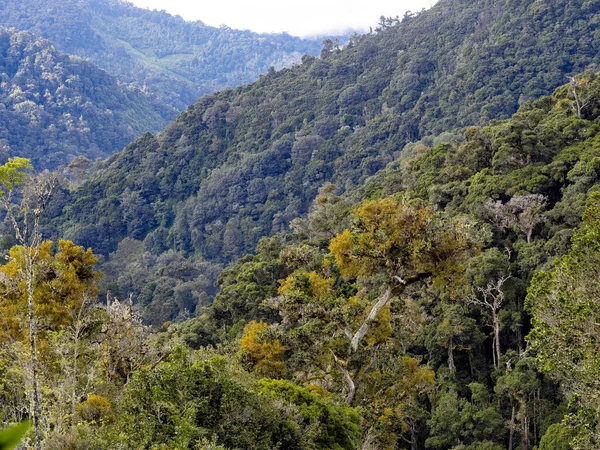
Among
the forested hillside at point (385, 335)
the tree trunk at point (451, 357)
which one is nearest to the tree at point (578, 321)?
the forested hillside at point (385, 335)

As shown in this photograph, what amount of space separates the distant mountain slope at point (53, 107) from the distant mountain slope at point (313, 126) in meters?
31.3

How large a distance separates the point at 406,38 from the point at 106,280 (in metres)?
74.2

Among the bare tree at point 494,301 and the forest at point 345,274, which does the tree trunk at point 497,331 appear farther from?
the forest at point 345,274

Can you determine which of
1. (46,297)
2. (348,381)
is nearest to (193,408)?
(348,381)

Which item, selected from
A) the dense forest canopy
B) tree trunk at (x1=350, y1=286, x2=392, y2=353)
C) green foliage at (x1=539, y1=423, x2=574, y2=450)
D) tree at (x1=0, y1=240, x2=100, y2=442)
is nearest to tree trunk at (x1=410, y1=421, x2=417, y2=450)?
green foliage at (x1=539, y1=423, x2=574, y2=450)

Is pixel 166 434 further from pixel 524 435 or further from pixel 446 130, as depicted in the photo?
pixel 446 130

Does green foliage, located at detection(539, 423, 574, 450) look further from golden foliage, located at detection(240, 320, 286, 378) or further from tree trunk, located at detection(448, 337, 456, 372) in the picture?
golden foliage, located at detection(240, 320, 286, 378)

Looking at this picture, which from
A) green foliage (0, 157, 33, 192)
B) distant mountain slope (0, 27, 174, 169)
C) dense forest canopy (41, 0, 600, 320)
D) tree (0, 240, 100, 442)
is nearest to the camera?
green foliage (0, 157, 33, 192)

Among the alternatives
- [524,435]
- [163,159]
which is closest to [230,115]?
[163,159]

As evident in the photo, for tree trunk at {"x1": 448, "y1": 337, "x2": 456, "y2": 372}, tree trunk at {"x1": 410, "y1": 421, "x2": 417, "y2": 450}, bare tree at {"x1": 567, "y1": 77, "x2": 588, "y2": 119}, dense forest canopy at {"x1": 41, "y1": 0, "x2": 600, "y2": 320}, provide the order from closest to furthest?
tree trunk at {"x1": 410, "y1": 421, "x2": 417, "y2": 450} → tree trunk at {"x1": 448, "y1": 337, "x2": 456, "y2": 372} → bare tree at {"x1": 567, "y1": 77, "x2": 588, "y2": 119} → dense forest canopy at {"x1": 41, "y1": 0, "x2": 600, "y2": 320}

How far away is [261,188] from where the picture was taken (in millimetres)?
89625

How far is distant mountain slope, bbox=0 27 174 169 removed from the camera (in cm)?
12250

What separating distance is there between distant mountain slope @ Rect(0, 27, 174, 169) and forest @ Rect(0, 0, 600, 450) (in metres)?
31.0

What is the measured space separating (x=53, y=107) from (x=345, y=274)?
13409 centimetres
